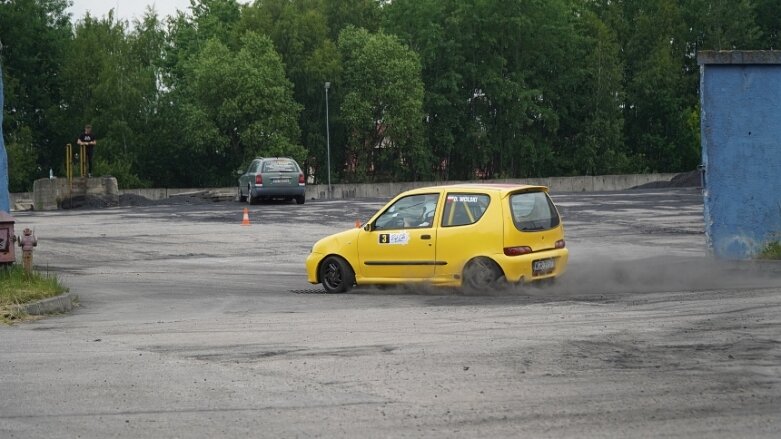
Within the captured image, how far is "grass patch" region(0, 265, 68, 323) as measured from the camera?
45.6 ft

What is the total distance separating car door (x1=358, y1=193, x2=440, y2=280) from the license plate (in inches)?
51.5

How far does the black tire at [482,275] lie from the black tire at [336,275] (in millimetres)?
1793

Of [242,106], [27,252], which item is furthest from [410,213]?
[242,106]

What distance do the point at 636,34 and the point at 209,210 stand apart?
6015 centimetres

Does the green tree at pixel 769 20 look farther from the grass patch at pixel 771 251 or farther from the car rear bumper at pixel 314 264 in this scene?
the car rear bumper at pixel 314 264

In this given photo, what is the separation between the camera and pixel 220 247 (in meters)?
26.1

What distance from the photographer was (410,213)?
53.3 feet

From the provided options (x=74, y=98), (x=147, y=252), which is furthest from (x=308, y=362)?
(x=74, y=98)

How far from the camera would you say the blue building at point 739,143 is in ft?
61.1

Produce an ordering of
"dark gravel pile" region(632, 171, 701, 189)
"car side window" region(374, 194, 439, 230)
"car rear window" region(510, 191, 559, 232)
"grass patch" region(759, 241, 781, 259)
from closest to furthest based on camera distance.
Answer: "car rear window" region(510, 191, 559, 232), "car side window" region(374, 194, 439, 230), "grass patch" region(759, 241, 781, 259), "dark gravel pile" region(632, 171, 701, 189)

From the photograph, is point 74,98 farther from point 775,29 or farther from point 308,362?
point 308,362

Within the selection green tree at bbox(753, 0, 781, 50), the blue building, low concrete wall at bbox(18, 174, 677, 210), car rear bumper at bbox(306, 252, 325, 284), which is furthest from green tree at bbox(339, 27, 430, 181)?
car rear bumper at bbox(306, 252, 325, 284)

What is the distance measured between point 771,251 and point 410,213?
18.2 ft

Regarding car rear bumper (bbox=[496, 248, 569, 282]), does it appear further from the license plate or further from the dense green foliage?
the dense green foliage
